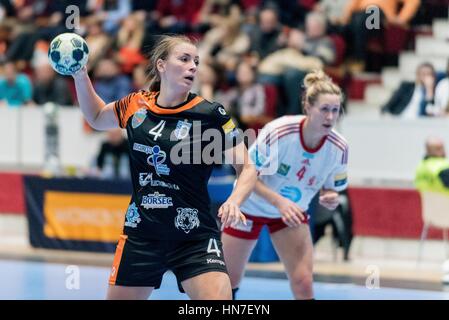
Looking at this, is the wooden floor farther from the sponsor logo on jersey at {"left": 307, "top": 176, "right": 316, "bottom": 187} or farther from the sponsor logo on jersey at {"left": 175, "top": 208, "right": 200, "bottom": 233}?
the sponsor logo on jersey at {"left": 175, "top": 208, "right": 200, "bottom": 233}

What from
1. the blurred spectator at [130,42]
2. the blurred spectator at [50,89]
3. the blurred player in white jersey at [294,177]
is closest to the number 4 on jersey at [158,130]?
the blurred player in white jersey at [294,177]

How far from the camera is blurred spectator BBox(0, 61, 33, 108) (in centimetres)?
1592

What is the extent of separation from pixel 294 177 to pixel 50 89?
8780mm

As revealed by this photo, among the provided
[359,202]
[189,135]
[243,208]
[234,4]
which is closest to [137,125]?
[189,135]

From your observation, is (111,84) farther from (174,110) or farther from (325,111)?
(174,110)

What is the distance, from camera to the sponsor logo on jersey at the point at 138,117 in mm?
6445

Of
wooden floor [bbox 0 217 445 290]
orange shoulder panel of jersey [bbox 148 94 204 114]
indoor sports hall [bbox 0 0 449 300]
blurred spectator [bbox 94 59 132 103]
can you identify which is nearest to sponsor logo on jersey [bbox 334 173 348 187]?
orange shoulder panel of jersey [bbox 148 94 204 114]

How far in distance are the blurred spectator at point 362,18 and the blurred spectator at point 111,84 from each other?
3.25 m

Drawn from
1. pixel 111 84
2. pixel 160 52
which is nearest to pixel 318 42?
pixel 111 84

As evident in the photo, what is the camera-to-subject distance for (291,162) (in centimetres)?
776

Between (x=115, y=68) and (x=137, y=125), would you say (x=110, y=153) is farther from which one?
(x=137, y=125)
